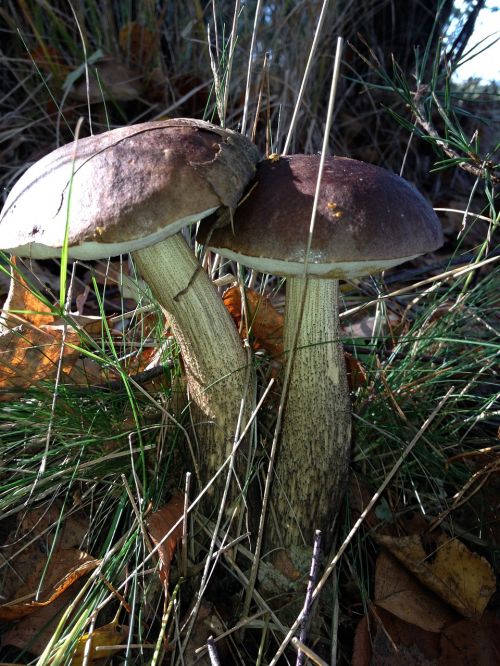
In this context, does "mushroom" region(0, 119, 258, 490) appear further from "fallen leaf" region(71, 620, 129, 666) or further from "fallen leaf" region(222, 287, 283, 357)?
"fallen leaf" region(71, 620, 129, 666)

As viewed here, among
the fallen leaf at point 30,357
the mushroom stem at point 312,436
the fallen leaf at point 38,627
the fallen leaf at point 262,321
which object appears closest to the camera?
the fallen leaf at point 38,627

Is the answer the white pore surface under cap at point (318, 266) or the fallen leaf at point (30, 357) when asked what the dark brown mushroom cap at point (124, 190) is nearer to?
the white pore surface under cap at point (318, 266)

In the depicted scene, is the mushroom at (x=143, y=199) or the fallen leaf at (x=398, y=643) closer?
the mushroom at (x=143, y=199)

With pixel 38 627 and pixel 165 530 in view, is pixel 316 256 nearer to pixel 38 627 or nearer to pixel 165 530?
pixel 165 530

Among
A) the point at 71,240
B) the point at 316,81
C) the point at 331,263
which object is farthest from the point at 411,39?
the point at 71,240

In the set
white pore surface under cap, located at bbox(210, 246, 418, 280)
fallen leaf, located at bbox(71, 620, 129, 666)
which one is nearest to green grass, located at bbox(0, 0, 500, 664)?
fallen leaf, located at bbox(71, 620, 129, 666)

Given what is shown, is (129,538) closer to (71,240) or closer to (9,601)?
(9,601)

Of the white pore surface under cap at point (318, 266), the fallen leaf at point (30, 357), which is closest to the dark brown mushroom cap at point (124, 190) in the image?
the white pore surface under cap at point (318, 266)
